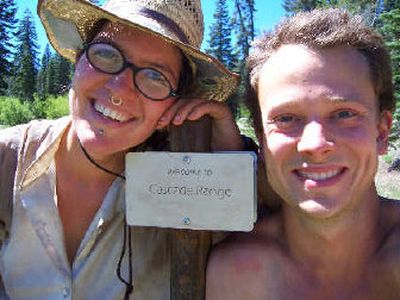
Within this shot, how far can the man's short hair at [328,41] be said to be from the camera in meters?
2.29

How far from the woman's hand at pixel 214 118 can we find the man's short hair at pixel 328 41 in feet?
0.44

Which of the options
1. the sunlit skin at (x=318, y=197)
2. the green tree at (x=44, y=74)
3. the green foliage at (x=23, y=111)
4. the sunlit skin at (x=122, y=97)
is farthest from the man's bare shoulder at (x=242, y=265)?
the green tree at (x=44, y=74)

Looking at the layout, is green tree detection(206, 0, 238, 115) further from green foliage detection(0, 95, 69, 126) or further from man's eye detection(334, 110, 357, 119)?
man's eye detection(334, 110, 357, 119)

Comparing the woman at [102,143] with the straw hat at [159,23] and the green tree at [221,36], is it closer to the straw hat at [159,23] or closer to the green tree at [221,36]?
the straw hat at [159,23]

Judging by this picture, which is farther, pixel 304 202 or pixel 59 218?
pixel 59 218

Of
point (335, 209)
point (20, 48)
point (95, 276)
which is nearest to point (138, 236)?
point (95, 276)

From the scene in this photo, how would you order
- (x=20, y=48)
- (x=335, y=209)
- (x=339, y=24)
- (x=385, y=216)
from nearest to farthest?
(x=335, y=209) → (x=339, y=24) → (x=385, y=216) → (x=20, y=48)

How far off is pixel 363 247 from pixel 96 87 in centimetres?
134

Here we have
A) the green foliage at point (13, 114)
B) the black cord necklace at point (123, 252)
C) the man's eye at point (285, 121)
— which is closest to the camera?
the man's eye at point (285, 121)

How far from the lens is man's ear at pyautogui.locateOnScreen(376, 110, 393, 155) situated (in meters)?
2.36

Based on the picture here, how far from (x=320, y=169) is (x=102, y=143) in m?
0.90

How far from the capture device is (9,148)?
2594 mm

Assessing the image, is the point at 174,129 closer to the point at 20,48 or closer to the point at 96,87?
the point at 96,87

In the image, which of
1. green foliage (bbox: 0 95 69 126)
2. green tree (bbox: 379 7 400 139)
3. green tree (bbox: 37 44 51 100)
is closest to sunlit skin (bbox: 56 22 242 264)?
green tree (bbox: 379 7 400 139)
